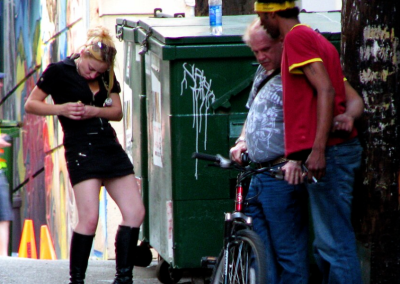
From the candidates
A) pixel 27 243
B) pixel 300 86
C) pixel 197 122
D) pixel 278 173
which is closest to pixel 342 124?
pixel 300 86

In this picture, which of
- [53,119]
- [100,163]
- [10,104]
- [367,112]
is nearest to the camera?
[367,112]

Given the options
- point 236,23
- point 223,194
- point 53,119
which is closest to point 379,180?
point 223,194

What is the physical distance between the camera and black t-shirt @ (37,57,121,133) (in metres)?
5.25

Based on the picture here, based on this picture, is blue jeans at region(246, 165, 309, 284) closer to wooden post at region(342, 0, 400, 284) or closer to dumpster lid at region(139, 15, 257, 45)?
wooden post at region(342, 0, 400, 284)

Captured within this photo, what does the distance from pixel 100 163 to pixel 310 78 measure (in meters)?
1.72

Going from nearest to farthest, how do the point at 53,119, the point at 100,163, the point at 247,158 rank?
the point at 247,158 < the point at 100,163 < the point at 53,119

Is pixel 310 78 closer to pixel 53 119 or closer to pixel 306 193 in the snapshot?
pixel 306 193

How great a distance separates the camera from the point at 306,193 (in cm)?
435

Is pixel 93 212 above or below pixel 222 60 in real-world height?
below

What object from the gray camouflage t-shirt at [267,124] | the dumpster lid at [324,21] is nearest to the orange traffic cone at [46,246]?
the dumpster lid at [324,21]

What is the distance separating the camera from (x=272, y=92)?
4.26 metres

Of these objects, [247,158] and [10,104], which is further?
[10,104]

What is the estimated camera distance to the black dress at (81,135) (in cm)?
520

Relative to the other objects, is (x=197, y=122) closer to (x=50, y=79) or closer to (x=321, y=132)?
(x=50, y=79)
